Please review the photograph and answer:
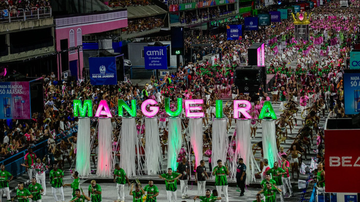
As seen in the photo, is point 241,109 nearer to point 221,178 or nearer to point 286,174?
point 286,174

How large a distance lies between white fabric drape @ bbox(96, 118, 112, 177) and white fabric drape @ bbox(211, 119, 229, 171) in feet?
13.3

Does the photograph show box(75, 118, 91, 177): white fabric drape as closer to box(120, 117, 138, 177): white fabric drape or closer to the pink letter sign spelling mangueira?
the pink letter sign spelling mangueira

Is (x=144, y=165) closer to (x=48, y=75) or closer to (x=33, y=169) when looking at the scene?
(x=33, y=169)

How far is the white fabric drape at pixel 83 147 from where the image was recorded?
24.9 m

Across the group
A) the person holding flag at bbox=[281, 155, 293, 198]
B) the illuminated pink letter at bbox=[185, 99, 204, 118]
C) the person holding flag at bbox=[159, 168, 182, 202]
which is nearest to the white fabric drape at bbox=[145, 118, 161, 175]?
the illuminated pink letter at bbox=[185, 99, 204, 118]

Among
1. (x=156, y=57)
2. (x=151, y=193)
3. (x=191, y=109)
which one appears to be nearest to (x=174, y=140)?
(x=191, y=109)

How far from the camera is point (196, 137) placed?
24.1 m

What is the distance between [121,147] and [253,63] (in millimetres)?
21439

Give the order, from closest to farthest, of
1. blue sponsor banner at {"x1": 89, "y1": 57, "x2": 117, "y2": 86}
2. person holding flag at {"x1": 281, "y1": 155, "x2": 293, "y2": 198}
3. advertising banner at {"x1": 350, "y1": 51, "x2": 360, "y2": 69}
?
1. person holding flag at {"x1": 281, "y1": 155, "x2": 293, "y2": 198}
2. advertising banner at {"x1": 350, "y1": 51, "x2": 360, "y2": 69}
3. blue sponsor banner at {"x1": 89, "y1": 57, "x2": 117, "y2": 86}

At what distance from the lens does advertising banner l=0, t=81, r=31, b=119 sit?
997 inches

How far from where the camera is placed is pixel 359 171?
1103 cm

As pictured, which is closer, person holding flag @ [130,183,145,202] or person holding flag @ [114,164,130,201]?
person holding flag @ [130,183,145,202]

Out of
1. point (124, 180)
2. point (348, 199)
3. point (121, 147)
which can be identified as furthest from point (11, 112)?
point (348, 199)

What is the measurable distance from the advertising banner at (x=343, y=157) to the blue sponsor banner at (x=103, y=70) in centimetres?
2484
